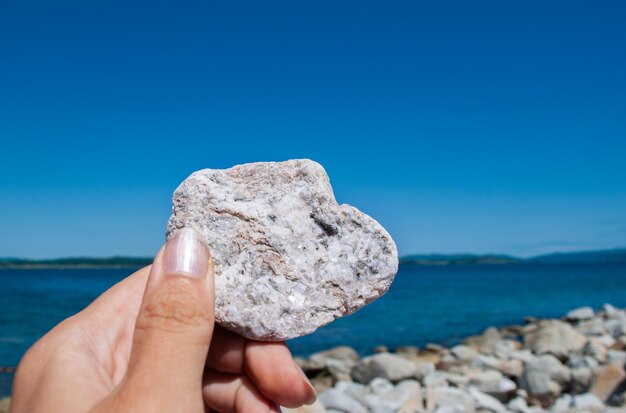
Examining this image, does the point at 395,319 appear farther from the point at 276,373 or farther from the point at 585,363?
the point at 276,373

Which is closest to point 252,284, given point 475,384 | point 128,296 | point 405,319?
point 128,296

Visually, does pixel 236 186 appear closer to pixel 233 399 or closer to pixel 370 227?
pixel 370 227

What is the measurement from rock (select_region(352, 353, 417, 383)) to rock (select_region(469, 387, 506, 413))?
1.90 meters

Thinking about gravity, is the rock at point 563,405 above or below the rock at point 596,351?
below

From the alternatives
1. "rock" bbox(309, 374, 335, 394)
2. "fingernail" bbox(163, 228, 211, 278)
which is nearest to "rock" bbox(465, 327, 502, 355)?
"rock" bbox(309, 374, 335, 394)

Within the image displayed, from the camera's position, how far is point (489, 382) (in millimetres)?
9195

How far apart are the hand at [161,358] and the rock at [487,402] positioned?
6413mm

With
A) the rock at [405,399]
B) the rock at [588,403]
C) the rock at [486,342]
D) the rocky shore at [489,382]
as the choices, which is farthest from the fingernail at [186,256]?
the rock at [486,342]

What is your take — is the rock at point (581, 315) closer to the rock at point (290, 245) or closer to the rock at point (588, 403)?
the rock at point (588, 403)

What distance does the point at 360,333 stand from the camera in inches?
816

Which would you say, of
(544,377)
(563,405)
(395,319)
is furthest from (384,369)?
(395,319)

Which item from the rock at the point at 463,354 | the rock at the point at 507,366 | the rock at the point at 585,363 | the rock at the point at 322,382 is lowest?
the rock at the point at 322,382

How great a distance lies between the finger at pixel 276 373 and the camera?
2.39 m

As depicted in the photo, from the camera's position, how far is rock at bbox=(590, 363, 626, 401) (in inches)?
331
